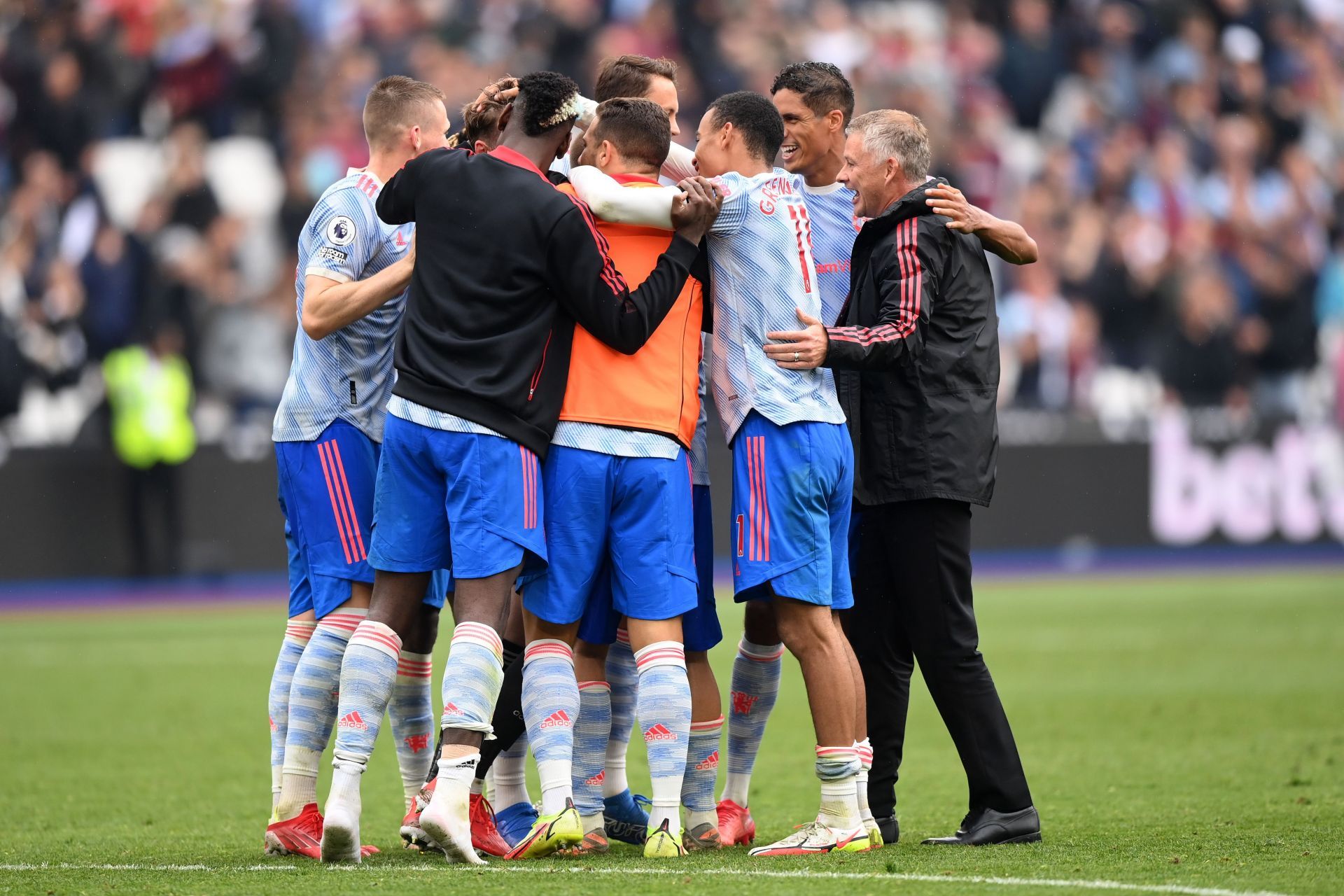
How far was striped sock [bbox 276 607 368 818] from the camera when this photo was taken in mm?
4980

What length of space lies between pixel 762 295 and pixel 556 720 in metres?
1.38

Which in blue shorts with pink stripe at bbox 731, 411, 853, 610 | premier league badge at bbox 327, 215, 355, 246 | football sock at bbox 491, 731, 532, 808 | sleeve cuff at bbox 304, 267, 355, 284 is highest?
premier league badge at bbox 327, 215, 355, 246

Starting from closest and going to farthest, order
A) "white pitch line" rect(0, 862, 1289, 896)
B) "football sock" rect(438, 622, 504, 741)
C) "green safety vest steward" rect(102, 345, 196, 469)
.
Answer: "white pitch line" rect(0, 862, 1289, 896)
"football sock" rect(438, 622, 504, 741)
"green safety vest steward" rect(102, 345, 196, 469)

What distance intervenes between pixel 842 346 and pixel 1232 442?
42.8 ft

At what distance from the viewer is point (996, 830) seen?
4988 mm

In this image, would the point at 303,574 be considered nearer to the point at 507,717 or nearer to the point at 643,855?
the point at 507,717

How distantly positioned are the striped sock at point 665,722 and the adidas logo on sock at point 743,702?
0.67 metres

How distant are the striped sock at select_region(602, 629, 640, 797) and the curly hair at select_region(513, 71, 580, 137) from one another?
5.22 ft

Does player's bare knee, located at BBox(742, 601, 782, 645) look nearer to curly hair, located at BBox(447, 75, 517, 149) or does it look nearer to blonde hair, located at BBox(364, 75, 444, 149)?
curly hair, located at BBox(447, 75, 517, 149)

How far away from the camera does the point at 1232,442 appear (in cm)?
1686

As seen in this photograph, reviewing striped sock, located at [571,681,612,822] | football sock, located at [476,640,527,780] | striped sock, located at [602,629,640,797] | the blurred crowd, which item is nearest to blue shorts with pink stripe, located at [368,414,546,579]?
striped sock, located at [571,681,612,822]

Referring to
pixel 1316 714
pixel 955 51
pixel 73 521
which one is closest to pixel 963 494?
pixel 1316 714

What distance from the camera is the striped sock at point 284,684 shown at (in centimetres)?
522

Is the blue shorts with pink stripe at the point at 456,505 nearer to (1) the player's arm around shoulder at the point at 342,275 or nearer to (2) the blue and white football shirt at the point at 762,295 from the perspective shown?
(1) the player's arm around shoulder at the point at 342,275
